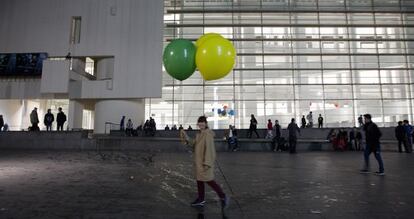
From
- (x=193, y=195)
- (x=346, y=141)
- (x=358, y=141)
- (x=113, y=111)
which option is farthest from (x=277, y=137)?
(x=113, y=111)

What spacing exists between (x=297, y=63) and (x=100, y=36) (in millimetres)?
20519

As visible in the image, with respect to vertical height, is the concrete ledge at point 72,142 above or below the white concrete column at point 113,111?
below

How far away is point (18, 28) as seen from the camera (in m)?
23.3

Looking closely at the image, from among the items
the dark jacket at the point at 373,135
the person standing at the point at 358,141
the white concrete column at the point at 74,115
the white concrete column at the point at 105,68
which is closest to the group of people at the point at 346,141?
the person standing at the point at 358,141

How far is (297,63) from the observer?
30.0m

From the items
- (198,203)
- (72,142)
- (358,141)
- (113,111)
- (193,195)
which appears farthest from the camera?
(113,111)

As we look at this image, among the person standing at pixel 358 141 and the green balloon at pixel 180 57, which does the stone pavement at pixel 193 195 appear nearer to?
the green balloon at pixel 180 57

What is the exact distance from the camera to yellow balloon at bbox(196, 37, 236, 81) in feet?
18.3

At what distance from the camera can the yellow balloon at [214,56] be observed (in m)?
5.58

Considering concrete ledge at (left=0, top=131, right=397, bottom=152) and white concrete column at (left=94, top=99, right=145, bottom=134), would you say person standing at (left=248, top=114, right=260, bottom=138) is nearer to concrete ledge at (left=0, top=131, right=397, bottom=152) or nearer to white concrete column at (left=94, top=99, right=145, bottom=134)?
concrete ledge at (left=0, top=131, right=397, bottom=152)

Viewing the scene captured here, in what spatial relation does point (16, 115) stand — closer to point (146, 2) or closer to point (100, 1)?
point (100, 1)

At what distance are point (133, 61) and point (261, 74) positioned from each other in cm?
1405

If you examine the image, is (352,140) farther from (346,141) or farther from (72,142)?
(72,142)

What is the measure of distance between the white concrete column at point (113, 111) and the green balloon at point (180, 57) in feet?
58.1
